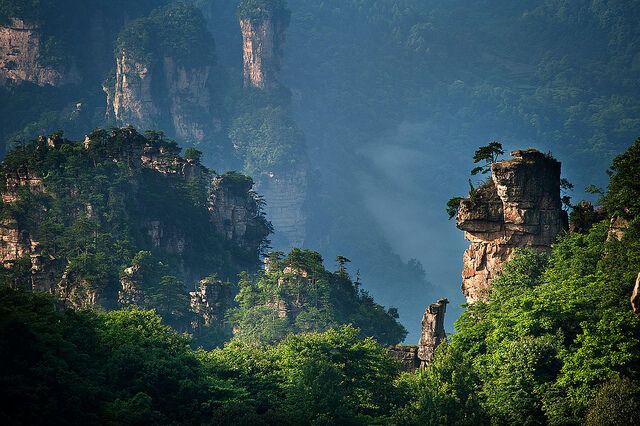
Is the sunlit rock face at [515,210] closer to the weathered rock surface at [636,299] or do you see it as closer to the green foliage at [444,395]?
the green foliage at [444,395]

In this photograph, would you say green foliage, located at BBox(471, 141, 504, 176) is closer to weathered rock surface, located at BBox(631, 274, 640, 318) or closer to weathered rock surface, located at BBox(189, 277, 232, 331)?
weathered rock surface, located at BBox(631, 274, 640, 318)

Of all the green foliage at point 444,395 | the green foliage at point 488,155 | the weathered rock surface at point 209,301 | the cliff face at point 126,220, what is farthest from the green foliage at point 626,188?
the weathered rock surface at point 209,301

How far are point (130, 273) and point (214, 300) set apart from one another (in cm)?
863

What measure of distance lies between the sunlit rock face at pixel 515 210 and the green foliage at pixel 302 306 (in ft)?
86.4

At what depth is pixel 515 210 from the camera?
279 feet

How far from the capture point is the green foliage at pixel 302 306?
111 m

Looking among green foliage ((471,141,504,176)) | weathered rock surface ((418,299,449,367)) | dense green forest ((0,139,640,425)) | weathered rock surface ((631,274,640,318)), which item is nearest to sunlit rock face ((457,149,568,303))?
green foliage ((471,141,504,176))

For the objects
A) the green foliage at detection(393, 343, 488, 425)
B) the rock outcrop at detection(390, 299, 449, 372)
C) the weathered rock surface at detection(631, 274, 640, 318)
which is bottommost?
the green foliage at detection(393, 343, 488, 425)

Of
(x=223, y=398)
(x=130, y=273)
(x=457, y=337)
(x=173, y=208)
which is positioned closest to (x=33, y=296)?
(x=223, y=398)

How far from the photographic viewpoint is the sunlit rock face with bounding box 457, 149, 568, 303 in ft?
279

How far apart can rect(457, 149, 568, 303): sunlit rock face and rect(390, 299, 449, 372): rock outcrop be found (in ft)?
10.8

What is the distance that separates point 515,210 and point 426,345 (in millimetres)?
10387

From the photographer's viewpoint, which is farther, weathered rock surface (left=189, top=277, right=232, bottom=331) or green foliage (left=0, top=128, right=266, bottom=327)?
weathered rock surface (left=189, top=277, right=232, bottom=331)

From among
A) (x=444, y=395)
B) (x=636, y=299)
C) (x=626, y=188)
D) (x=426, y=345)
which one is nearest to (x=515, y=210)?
(x=626, y=188)
